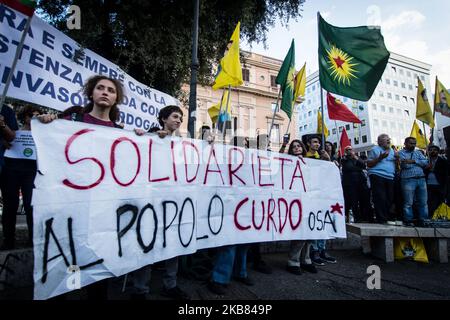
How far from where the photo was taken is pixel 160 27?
4953mm

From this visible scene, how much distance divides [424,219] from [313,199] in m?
2.78

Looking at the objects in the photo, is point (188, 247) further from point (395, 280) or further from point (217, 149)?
point (395, 280)

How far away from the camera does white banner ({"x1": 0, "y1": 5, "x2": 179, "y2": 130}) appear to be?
2590 millimetres

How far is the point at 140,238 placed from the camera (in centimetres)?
207

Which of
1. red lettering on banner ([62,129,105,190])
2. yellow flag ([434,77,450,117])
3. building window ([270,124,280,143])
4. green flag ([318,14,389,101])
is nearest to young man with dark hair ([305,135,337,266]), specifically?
green flag ([318,14,389,101])

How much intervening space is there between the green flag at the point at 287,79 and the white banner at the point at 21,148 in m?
3.63

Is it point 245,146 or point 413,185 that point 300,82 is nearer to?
point 245,146

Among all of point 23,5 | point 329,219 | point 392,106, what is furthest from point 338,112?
point 392,106

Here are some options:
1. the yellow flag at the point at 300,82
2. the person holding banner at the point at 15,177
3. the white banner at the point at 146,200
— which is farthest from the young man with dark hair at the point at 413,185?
the person holding banner at the point at 15,177

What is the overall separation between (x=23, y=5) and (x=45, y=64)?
86cm

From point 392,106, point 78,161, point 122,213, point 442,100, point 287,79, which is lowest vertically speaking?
point 122,213

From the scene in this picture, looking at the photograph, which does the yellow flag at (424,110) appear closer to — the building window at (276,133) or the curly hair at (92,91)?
the curly hair at (92,91)

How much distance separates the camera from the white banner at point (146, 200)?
1705mm

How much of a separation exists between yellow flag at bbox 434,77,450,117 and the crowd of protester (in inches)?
41.0
